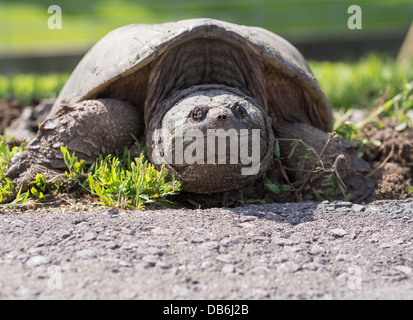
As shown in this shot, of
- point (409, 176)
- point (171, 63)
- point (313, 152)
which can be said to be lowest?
point (409, 176)

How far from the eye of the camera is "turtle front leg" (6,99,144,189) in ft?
10.6

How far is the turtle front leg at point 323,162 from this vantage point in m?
3.31

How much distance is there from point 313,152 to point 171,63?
1.03 meters

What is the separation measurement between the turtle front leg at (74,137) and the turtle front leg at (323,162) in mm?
1006

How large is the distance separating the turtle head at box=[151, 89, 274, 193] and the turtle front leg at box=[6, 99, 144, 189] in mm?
356

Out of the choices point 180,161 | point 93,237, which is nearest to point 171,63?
point 180,161

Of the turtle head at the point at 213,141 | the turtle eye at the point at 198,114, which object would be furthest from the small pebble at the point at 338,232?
the turtle eye at the point at 198,114

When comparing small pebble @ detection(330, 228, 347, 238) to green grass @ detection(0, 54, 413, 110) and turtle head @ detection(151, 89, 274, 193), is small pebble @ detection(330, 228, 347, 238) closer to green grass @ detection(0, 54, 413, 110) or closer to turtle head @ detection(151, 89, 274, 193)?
turtle head @ detection(151, 89, 274, 193)

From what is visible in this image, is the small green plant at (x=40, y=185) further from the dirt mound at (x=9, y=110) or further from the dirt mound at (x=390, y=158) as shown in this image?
the dirt mound at (x=9, y=110)

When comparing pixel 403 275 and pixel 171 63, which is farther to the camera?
pixel 171 63

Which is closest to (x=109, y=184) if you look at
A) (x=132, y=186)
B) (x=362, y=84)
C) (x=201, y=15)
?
(x=132, y=186)
